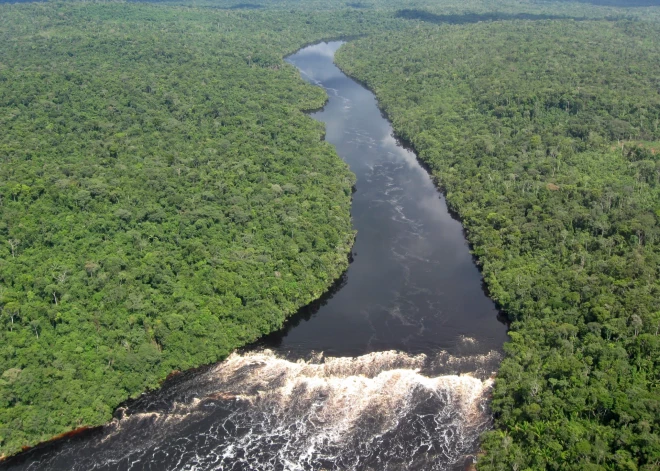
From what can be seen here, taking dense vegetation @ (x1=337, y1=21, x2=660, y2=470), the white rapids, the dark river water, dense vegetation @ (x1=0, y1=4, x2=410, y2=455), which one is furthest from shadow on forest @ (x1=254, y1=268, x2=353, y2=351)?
dense vegetation @ (x1=337, y1=21, x2=660, y2=470)

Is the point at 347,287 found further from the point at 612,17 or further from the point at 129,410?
the point at 612,17

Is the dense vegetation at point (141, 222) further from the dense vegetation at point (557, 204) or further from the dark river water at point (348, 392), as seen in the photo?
the dense vegetation at point (557, 204)

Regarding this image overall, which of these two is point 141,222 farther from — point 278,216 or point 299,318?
point 299,318

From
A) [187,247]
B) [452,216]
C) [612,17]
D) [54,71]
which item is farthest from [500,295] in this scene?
[612,17]

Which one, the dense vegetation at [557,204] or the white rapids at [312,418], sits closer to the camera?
the dense vegetation at [557,204]

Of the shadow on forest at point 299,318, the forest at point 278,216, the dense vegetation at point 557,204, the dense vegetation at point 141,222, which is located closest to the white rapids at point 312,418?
the shadow on forest at point 299,318
